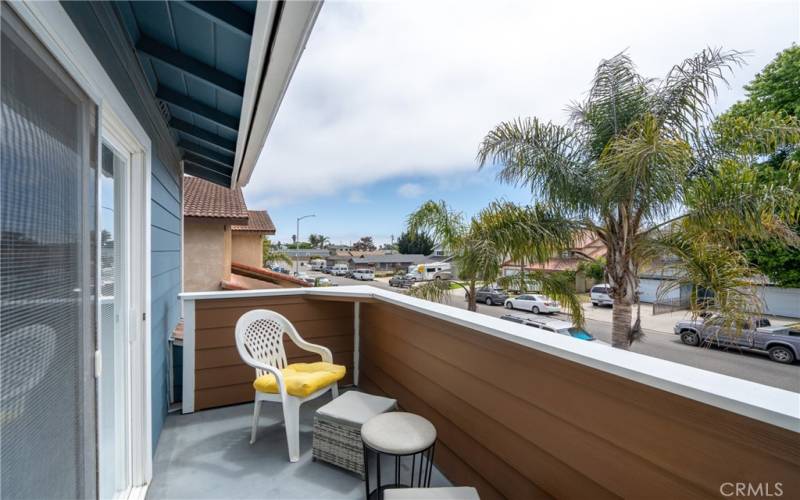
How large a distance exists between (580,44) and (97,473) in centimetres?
815

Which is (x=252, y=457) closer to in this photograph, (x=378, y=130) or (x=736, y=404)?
(x=736, y=404)

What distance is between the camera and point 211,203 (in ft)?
25.2

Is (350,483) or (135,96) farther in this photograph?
(350,483)

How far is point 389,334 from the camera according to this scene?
9.98 feet

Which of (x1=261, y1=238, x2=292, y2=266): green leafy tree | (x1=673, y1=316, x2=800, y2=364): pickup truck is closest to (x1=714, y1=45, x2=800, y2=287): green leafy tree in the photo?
(x1=673, y1=316, x2=800, y2=364): pickup truck

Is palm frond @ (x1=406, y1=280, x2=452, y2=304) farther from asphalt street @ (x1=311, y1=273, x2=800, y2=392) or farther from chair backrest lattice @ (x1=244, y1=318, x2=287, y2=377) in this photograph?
chair backrest lattice @ (x1=244, y1=318, x2=287, y2=377)

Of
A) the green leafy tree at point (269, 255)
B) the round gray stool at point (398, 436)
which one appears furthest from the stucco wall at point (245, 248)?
the round gray stool at point (398, 436)

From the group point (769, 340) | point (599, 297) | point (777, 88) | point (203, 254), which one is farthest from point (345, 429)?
point (777, 88)

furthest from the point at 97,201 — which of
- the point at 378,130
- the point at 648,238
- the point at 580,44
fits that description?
the point at 378,130

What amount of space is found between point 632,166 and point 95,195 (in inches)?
206

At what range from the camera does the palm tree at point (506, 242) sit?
18.4 feet

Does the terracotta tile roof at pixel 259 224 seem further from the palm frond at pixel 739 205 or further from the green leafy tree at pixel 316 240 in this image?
the green leafy tree at pixel 316 240

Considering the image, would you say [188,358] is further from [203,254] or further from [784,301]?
[784,301]

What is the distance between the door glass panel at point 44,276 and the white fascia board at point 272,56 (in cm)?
59
